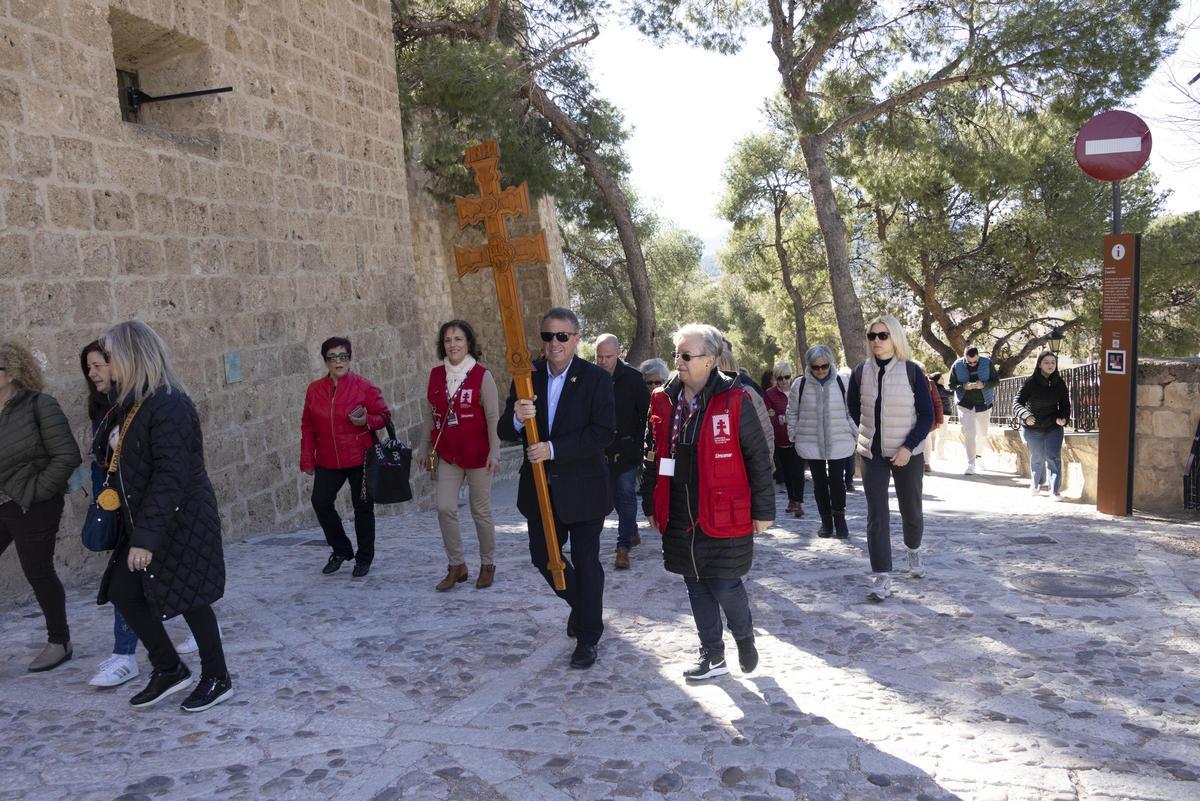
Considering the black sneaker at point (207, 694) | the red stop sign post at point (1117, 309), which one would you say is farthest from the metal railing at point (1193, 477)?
the black sneaker at point (207, 694)

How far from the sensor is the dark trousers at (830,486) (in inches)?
283

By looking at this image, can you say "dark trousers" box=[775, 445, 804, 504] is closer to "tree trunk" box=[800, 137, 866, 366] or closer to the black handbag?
the black handbag

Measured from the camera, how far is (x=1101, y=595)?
17.2ft

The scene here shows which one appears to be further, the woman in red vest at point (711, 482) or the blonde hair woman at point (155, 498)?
the woman in red vest at point (711, 482)

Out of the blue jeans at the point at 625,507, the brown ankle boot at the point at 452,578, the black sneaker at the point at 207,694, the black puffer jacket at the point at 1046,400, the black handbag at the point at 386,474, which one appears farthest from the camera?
the black puffer jacket at the point at 1046,400

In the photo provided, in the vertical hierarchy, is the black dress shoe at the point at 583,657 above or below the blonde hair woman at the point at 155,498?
below

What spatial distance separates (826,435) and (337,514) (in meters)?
3.54

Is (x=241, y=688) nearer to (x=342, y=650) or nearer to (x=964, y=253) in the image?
(x=342, y=650)

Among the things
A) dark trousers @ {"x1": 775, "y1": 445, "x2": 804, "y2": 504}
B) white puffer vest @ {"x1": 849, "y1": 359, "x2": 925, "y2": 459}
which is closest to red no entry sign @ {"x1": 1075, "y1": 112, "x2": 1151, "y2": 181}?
dark trousers @ {"x1": 775, "y1": 445, "x2": 804, "y2": 504}

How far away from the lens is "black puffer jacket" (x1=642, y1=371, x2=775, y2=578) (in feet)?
13.0

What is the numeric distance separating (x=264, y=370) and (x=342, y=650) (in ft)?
11.4

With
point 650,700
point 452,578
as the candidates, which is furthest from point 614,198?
point 650,700

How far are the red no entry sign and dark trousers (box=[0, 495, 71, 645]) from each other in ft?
24.1

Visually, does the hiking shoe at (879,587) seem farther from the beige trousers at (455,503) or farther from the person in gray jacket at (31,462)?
the person in gray jacket at (31,462)
